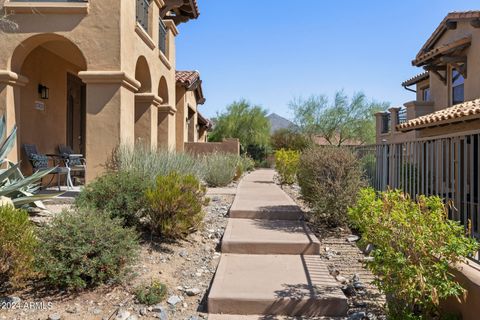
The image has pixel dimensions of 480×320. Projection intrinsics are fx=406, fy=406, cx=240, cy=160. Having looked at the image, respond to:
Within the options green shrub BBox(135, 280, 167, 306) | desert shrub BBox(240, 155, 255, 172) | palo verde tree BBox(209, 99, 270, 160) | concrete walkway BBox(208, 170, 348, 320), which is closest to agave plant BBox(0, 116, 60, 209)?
green shrub BBox(135, 280, 167, 306)

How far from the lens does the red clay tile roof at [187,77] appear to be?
18.6 metres

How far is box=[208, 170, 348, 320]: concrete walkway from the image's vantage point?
174 inches

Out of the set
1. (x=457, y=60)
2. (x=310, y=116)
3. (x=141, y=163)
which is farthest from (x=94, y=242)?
(x=310, y=116)

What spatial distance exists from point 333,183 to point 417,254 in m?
3.66

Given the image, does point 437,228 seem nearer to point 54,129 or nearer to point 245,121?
point 54,129

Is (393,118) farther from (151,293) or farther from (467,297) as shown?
(151,293)

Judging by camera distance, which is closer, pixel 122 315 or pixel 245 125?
pixel 122 315

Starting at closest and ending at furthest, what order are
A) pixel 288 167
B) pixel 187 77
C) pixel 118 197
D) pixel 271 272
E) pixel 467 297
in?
pixel 467 297 < pixel 271 272 < pixel 118 197 < pixel 288 167 < pixel 187 77

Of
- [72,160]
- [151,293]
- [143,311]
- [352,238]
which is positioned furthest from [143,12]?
[143,311]

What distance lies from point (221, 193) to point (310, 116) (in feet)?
87.2

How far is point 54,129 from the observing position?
11273mm

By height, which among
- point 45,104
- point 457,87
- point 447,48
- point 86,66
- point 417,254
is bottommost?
point 417,254

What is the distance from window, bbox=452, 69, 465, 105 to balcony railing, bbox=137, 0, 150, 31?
32.5ft

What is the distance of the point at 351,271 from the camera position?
5.69m
